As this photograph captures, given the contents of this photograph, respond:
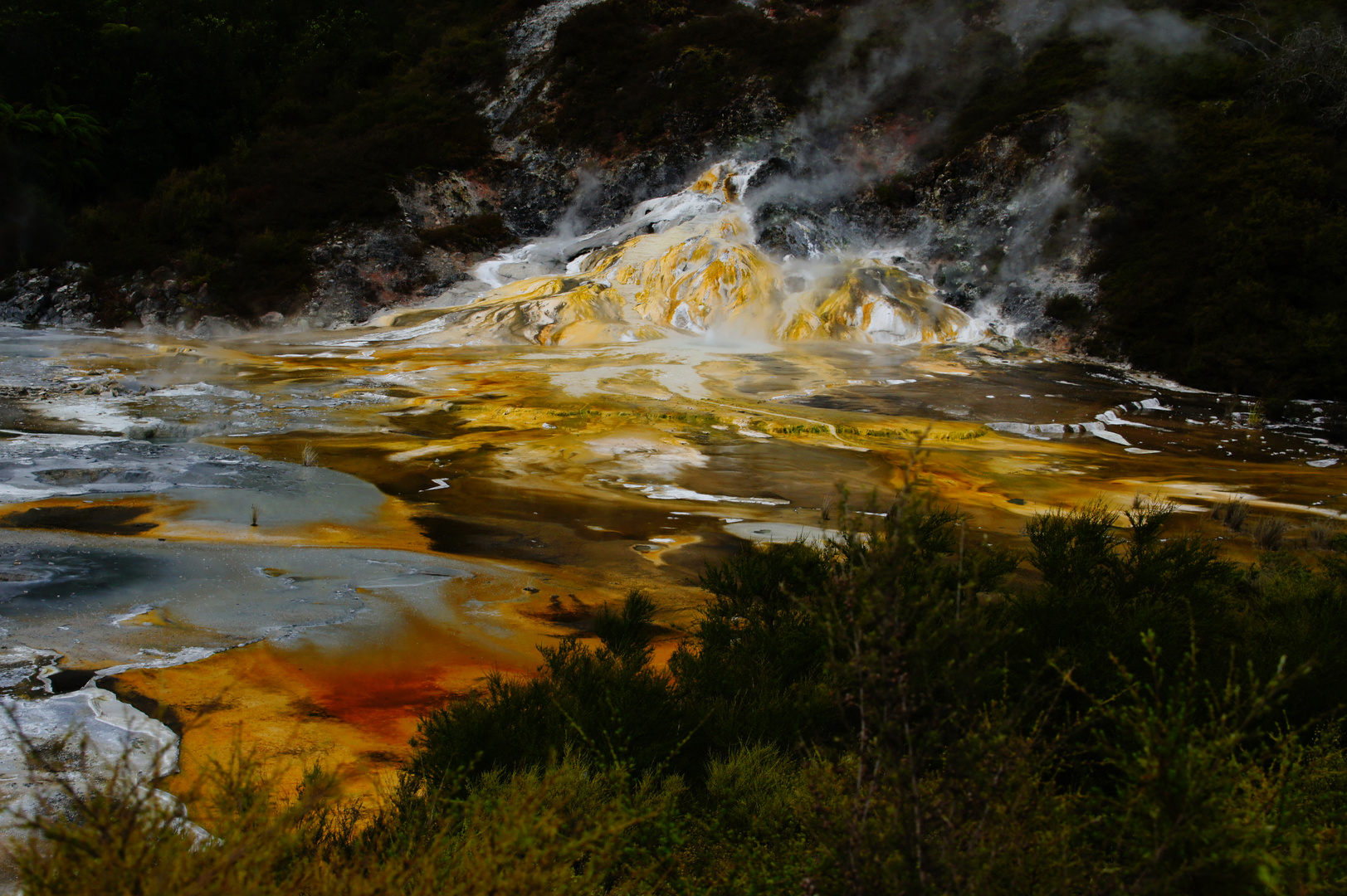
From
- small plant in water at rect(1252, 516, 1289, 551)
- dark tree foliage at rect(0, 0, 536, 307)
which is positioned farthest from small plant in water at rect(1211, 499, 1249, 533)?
dark tree foliage at rect(0, 0, 536, 307)

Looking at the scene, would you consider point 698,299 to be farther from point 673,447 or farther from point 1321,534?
point 1321,534

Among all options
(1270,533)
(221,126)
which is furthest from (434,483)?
(221,126)

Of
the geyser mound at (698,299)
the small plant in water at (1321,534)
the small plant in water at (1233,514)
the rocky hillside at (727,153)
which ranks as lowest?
the small plant in water at (1321,534)

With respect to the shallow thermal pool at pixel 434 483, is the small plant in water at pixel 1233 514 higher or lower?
lower

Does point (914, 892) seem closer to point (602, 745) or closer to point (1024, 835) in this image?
point (1024, 835)

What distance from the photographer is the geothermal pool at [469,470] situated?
3.94 meters

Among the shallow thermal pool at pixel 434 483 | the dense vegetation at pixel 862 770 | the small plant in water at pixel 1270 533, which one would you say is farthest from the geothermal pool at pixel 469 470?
the dense vegetation at pixel 862 770

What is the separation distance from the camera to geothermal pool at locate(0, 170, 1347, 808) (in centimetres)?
394

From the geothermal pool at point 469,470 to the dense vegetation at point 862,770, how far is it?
1.75ft

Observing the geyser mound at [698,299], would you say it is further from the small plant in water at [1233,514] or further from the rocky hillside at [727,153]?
the small plant in water at [1233,514]

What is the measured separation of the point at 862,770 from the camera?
1.84 meters

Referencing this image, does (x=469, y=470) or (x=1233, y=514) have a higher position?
(x=469, y=470)

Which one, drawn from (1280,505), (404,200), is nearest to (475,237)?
(404,200)

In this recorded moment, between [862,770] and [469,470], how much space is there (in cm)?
673
